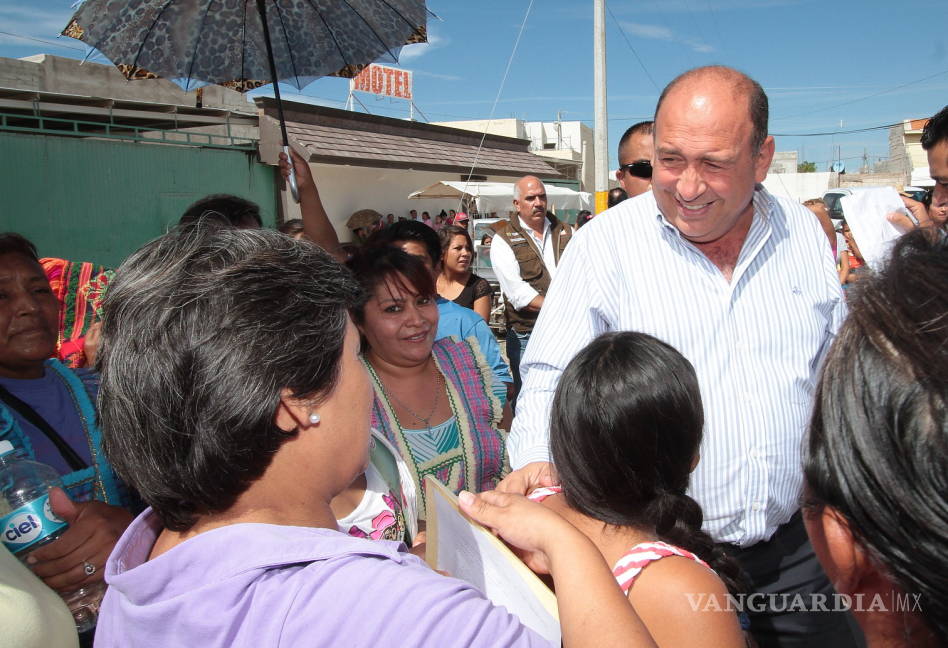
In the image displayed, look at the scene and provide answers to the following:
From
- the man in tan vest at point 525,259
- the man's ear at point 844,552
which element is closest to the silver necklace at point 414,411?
the man's ear at point 844,552

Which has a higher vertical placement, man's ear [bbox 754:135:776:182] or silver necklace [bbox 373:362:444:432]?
man's ear [bbox 754:135:776:182]

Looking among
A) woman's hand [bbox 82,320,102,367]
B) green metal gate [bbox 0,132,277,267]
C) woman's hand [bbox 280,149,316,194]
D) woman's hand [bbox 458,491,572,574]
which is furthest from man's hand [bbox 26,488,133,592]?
green metal gate [bbox 0,132,277,267]

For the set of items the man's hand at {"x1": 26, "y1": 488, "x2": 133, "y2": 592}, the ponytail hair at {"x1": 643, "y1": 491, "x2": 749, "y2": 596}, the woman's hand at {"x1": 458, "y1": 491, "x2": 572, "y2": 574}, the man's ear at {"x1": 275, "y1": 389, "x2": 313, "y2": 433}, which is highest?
the man's ear at {"x1": 275, "y1": 389, "x2": 313, "y2": 433}

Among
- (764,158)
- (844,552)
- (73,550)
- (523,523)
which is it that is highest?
(764,158)

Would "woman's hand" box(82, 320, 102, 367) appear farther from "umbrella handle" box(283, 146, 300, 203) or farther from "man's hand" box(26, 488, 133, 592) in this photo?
"man's hand" box(26, 488, 133, 592)

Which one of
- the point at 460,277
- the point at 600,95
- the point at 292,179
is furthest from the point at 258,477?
the point at 600,95

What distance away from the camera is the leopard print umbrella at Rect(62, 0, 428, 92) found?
3.01 m

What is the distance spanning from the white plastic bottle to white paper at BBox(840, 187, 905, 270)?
12.9ft

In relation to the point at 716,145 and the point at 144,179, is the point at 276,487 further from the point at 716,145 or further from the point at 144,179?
the point at 144,179

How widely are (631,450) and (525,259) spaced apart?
14.6 ft

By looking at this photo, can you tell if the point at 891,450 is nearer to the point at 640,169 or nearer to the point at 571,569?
the point at 571,569

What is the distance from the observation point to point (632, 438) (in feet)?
4.75

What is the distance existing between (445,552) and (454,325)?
2.18 meters

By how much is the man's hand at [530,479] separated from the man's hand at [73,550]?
3.34ft
